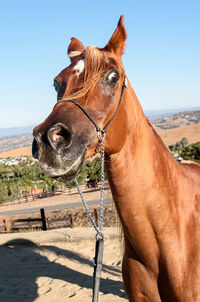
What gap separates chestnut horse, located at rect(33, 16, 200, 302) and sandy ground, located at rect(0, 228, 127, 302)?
3.35 meters

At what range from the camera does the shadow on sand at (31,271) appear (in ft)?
18.6

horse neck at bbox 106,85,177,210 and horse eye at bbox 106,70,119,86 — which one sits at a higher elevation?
horse eye at bbox 106,70,119,86

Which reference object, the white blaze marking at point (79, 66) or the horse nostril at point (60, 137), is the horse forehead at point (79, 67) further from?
the horse nostril at point (60, 137)

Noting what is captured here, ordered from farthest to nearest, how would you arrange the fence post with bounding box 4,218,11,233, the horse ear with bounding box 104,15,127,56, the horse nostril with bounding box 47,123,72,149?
the fence post with bounding box 4,218,11,233 → the horse ear with bounding box 104,15,127,56 → the horse nostril with bounding box 47,123,72,149

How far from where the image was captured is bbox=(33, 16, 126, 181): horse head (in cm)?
160

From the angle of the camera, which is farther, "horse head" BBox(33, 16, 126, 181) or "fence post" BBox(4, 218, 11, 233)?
"fence post" BBox(4, 218, 11, 233)

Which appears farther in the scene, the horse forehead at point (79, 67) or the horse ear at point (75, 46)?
the horse ear at point (75, 46)

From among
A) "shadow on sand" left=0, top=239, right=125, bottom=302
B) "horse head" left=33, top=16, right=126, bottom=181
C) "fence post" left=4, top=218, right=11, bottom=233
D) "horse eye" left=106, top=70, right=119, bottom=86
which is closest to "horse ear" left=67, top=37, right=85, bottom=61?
"horse head" left=33, top=16, right=126, bottom=181

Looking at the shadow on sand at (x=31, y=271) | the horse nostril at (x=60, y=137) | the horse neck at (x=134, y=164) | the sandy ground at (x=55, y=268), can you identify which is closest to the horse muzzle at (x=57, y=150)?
the horse nostril at (x=60, y=137)

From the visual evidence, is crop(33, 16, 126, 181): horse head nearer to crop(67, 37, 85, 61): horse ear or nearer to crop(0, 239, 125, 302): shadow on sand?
crop(67, 37, 85, 61): horse ear

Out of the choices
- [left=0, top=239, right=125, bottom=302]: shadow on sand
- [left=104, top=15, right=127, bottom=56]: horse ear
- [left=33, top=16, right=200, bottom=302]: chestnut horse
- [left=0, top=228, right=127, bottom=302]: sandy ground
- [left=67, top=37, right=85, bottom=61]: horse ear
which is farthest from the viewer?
[left=0, top=239, right=125, bottom=302]: shadow on sand

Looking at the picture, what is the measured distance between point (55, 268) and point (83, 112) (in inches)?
242

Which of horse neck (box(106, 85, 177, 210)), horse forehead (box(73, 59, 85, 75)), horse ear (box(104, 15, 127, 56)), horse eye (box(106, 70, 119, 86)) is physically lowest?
horse neck (box(106, 85, 177, 210))

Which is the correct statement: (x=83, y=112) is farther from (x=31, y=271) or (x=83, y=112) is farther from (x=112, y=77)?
(x=31, y=271)
